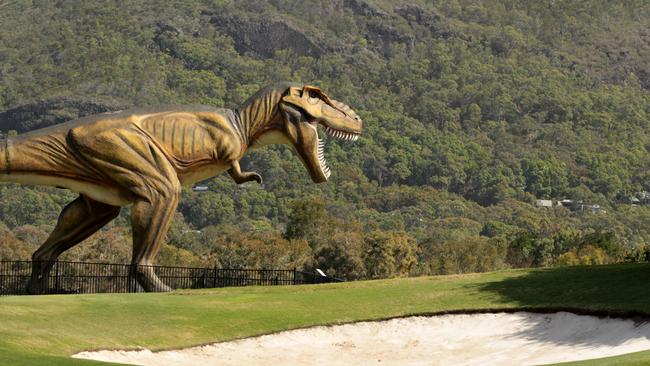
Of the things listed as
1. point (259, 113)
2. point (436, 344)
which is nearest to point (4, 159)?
point (259, 113)

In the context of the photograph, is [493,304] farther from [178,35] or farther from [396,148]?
[178,35]

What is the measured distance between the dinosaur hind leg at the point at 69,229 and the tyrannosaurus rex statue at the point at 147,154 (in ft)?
0.08

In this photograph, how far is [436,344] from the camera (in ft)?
90.2

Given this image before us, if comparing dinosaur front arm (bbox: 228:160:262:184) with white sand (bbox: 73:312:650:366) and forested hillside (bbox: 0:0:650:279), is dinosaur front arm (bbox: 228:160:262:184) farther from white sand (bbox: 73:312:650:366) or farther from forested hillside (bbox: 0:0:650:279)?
forested hillside (bbox: 0:0:650:279)

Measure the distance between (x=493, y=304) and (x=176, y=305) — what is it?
22.7ft

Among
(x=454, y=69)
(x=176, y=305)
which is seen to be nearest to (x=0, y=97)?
(x=454, y=69)

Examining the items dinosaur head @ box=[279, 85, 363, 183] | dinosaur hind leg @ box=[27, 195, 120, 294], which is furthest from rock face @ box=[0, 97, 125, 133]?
dinosaur head @ box=[279, 85, 363, 183]

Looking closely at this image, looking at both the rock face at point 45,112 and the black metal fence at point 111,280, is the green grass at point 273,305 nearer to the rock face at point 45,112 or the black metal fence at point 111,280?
the black metal fence at point 111,280

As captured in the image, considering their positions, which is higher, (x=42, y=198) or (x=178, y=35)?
(x=178, y=35)

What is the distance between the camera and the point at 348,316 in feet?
94.1

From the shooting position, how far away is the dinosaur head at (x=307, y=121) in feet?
106

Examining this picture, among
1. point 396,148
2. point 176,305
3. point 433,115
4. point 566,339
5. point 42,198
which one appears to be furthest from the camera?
point 433,115

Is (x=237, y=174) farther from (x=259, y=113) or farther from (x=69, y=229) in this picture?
(x=69, y=229)

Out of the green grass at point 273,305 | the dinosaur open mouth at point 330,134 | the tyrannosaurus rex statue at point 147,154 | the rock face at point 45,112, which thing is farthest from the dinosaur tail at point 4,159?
the rock face at point 45,112
